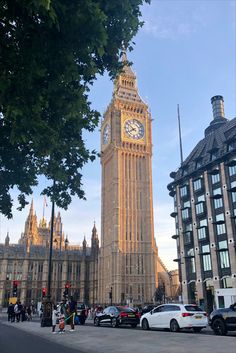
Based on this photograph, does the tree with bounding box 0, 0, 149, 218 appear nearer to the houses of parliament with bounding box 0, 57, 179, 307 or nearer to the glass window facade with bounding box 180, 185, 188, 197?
the glass window facade with bounding box 180, 185, 188, 197

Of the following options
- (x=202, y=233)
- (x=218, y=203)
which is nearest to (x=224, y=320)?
(x=218, y=203)

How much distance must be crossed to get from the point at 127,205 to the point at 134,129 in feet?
73.8

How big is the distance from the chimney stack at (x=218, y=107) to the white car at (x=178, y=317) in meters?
64.2

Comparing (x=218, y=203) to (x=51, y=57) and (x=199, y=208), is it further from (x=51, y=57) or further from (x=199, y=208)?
(x=51, y=57)

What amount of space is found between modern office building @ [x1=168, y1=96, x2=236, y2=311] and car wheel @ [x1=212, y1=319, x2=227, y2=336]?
90.0 ft

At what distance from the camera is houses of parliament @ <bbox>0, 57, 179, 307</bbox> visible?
90812 mm

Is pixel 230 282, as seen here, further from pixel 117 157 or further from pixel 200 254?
pixel 117 157

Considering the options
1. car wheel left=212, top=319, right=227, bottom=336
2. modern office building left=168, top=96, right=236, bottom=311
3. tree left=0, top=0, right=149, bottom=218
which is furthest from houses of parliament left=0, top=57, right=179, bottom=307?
tree left=0, top=0, right=149, bottom=218

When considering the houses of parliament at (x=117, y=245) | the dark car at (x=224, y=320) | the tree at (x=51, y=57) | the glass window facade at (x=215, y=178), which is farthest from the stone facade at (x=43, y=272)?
the tree at (x=51, y=57)

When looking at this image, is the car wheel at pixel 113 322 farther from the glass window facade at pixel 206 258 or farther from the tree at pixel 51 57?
the glass window facade at pixel 206 258

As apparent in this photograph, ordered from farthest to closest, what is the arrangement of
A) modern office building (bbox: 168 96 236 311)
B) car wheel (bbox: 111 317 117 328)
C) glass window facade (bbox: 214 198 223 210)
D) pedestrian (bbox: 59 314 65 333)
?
1. glass window facade (bbox: 214 198 223 210)
2. modern office building (bbox: 168 96 236 311)
3. car wheel (bbox: 111 317 117 328)
4. pedestrian (bbox: 59 314 65 333)

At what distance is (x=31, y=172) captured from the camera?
12406 mm

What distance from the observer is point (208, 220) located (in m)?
53.3

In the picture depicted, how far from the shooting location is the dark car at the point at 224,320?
17.0 m
